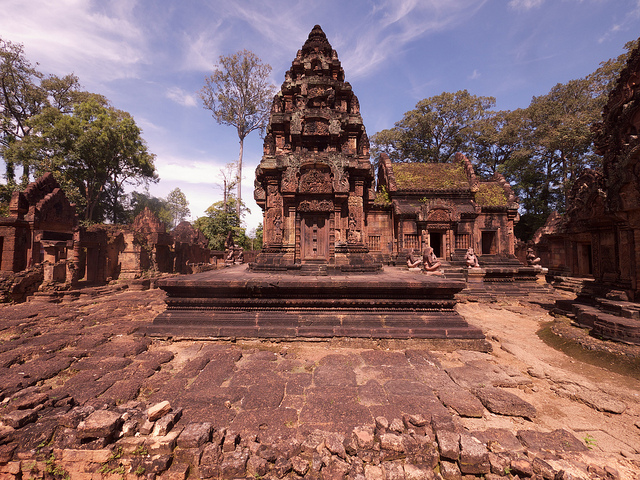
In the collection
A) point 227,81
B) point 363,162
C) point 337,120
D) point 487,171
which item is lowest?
point 363,162

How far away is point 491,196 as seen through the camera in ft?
55.3

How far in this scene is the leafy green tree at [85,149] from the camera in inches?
823

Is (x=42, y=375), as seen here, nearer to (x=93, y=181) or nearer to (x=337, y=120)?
(x=337, y=120)

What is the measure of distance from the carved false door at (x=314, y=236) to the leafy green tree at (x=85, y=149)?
76.4ft

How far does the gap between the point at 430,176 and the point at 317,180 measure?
11659mm

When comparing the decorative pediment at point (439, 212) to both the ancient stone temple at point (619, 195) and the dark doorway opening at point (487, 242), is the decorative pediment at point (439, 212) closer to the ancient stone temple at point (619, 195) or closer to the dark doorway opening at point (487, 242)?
the dark doorway opening at point (487, 242)

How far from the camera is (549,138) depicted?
22859 millimetres

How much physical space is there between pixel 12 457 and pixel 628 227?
11284 millimetres

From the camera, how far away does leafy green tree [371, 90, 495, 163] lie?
29234 mm

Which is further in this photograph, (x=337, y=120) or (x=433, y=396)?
(x=337, y=120)

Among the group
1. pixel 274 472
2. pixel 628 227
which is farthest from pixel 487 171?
pixel 274 472

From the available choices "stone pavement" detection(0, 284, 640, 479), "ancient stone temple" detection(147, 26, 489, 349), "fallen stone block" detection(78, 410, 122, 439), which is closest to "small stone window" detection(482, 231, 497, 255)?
"ancient stone temple" detection(147, 26, 489, 349)

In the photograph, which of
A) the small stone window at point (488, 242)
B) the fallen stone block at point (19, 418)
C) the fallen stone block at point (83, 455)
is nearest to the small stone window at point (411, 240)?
the small stone window at point (488, 242)

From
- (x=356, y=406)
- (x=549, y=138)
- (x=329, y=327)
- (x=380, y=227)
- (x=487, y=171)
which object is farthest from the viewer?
(x=487, y=171)
